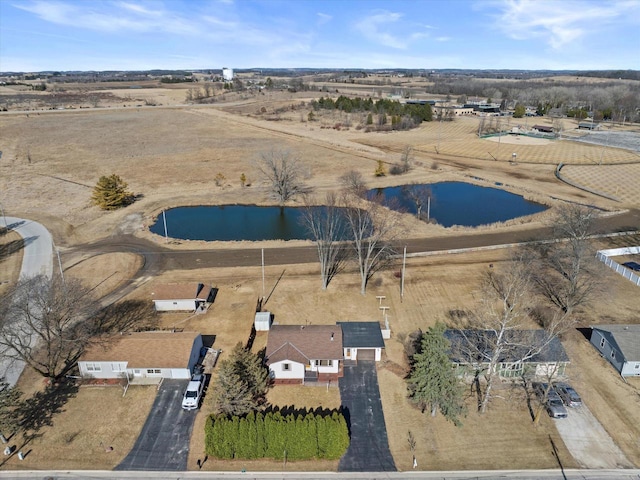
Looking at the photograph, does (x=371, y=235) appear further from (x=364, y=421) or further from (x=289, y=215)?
(x=364, y=421)

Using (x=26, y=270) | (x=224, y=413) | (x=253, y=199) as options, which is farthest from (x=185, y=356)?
(x=253, y=199)

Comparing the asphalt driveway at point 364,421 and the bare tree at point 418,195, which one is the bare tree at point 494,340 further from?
the bare tree at point 418,195

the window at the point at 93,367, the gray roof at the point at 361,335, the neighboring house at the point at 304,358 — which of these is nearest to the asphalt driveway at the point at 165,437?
the window at the point at 93,367

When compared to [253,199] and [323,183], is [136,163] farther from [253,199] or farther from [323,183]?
[323,183]

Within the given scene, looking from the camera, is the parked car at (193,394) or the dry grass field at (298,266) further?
the parked car at (193,394)

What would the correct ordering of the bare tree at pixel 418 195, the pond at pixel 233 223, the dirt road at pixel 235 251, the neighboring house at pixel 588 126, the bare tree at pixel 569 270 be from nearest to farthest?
the bare tree at pixel 569 270 < the dirt road at pixel 235 251 < the pond at pixel 233 223 < the bare tree at pixel 418 195 < the neighboring house at pixel 588 126

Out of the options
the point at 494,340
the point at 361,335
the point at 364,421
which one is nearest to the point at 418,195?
the point at 494,340

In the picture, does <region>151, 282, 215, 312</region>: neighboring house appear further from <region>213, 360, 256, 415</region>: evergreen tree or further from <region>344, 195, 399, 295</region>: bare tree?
<region>344, 195, 399, 295</region>: bare tree
